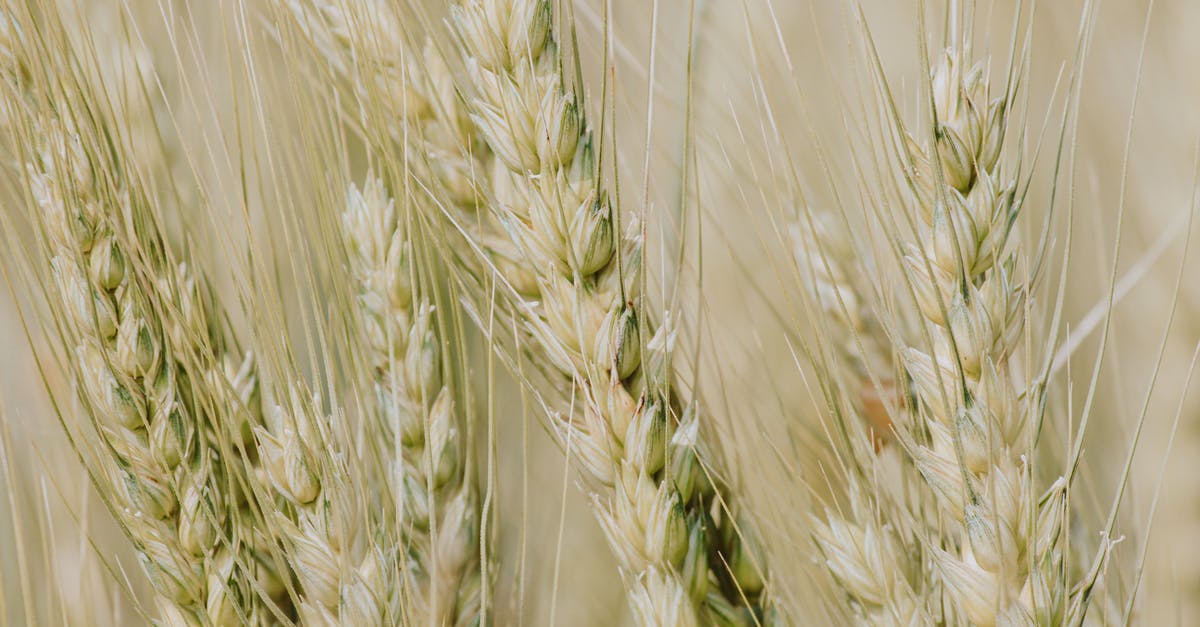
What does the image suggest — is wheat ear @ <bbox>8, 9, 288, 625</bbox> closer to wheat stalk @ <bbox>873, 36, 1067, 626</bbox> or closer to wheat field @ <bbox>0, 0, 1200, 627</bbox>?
wheat field @ <bbox>0, 0, 1200, 627</bbox>

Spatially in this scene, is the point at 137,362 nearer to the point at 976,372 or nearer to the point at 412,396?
the point at 412,396

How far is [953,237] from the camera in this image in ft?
1.44

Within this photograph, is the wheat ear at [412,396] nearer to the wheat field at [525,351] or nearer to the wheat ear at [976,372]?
the wheat field at [525,351]

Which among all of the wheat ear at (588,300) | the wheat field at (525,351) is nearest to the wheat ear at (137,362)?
the wheat field at (525,351)

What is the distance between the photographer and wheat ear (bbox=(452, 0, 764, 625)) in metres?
0.50

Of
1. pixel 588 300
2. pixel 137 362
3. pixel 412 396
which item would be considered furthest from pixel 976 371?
pixel 137 362

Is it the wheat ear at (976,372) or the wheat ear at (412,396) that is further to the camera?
the wheat ear at (412,396)

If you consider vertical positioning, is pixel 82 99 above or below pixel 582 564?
above

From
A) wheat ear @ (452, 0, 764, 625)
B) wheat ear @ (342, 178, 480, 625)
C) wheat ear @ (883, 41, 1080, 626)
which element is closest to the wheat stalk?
wheat ear @ (883, 41, 1080, 626)

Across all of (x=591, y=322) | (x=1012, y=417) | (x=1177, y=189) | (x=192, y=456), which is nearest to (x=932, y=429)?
(x=1012, y=417)

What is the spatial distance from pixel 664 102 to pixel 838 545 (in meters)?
0.48

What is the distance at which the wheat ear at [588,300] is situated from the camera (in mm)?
498

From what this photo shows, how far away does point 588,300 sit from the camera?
1.66 ft

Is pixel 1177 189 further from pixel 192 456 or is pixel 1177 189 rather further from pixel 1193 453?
pixel 192 456
